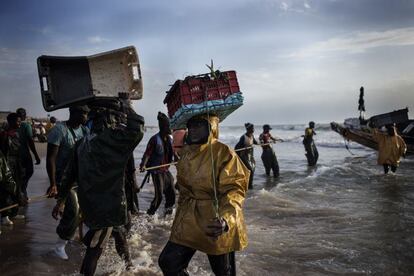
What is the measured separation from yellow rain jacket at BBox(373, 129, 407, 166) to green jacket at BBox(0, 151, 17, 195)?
11.1m

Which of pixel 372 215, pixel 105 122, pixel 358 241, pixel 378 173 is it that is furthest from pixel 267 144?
pixel 105 122

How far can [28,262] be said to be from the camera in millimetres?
4570

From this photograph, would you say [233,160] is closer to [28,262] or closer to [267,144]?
[28,262]

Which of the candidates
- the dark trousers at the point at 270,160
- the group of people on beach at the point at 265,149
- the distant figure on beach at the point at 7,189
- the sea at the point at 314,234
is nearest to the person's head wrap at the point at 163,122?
the sea at the point at 314,234

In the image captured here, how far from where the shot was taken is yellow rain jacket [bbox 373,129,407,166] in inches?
469

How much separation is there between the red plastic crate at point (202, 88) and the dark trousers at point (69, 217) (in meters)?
1.50

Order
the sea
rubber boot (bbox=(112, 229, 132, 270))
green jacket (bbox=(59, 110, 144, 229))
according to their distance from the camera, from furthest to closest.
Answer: the sea, rubber boot (bbox=(112, 229, 132, 270)), green jacket (bbox=(59, 110, 144, 229))

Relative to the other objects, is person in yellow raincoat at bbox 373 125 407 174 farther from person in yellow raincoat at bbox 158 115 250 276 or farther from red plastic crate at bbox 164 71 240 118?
person in yellow raincoat at bbox 158 115 250 276

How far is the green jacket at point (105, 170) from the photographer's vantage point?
3256mm

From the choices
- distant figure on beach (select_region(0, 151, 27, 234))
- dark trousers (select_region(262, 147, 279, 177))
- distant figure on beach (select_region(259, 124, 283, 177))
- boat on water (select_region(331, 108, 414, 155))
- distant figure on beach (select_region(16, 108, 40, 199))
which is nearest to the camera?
distant figure on beach (select_region(0, 151, 27, 234))

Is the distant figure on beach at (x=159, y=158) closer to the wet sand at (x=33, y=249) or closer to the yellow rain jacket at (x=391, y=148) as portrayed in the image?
the wet sand at (x=33, y=249)

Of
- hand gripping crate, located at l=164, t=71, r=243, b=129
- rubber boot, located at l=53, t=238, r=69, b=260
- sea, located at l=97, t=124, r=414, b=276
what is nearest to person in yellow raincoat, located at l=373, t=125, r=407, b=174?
sea, located at l=97, t=124, r=414, b=276

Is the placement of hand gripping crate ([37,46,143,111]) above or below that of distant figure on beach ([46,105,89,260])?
above

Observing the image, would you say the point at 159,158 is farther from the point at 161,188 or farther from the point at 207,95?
the point at 207,95
